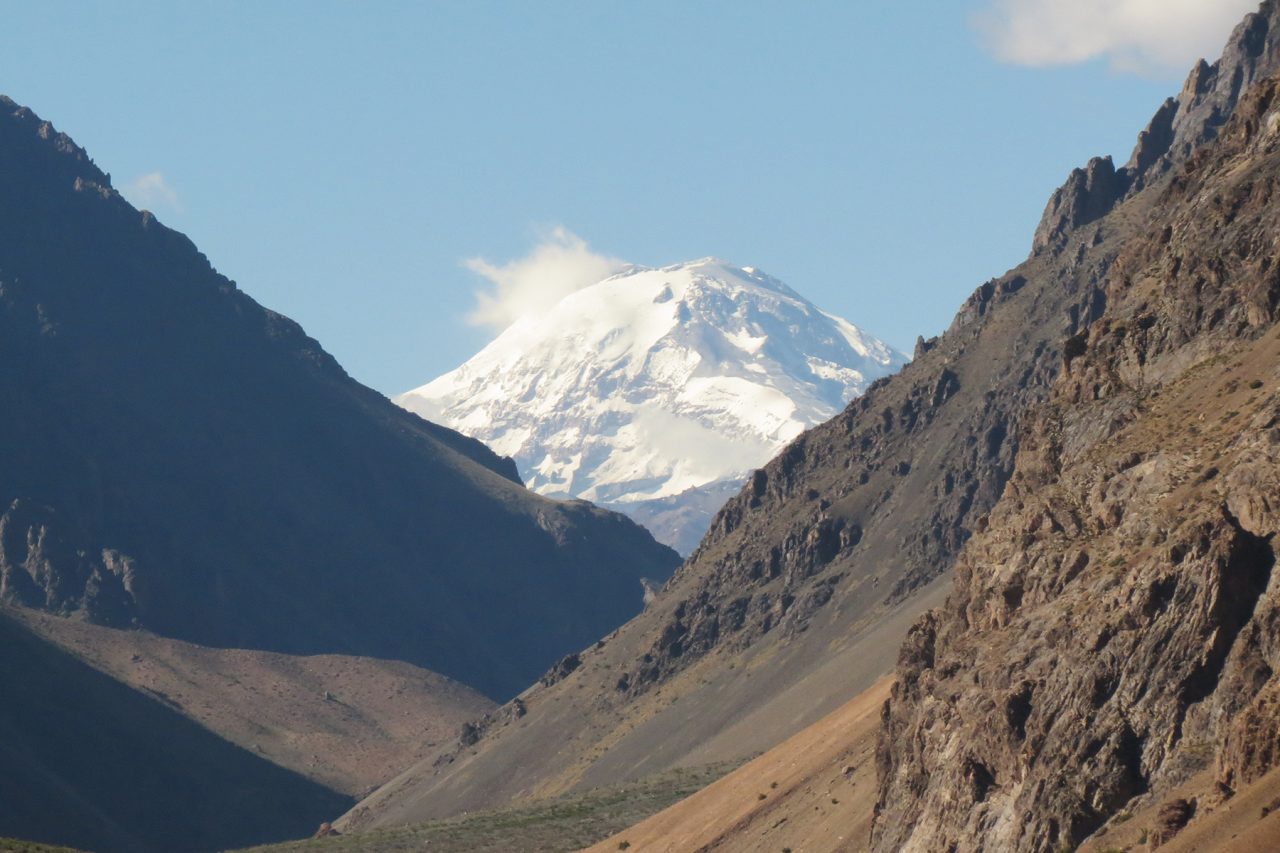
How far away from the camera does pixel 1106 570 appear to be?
2692 inches

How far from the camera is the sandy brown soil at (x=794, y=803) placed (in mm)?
96500

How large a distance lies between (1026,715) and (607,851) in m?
62.8

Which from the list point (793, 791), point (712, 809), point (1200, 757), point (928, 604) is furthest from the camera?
point (928, 604)

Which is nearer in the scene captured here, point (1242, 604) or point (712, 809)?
point (1242, 604)

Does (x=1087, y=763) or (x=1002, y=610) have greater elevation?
(x=1002, y=610)

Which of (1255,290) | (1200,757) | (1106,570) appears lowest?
(1200,757)

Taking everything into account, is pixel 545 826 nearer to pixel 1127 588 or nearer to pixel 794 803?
pixel 794 803

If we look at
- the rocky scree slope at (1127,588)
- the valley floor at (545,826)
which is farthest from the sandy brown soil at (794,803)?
the valley floor at (545,826)

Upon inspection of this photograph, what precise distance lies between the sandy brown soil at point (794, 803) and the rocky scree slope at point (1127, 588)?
1518 centimetres

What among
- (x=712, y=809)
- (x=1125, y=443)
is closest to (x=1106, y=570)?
(x=1125, y=443)

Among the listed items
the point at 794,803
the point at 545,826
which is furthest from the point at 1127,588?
the point at 545,826

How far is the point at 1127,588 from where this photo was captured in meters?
65.1

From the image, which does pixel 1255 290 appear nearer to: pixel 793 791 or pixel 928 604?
pixel 793 791

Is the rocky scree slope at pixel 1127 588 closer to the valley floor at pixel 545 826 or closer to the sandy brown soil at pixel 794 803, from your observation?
the sandy brown soil at pixel 794 803
